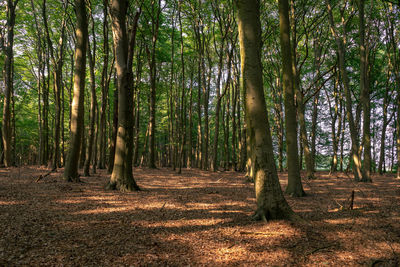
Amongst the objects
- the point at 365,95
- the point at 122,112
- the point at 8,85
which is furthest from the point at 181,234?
the point at 8,85

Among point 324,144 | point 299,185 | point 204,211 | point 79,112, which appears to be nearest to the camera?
point 204,211

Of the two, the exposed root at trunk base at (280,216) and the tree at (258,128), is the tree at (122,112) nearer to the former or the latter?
the tree at (258,128)

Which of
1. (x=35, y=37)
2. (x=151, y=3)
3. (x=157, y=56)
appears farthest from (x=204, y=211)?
(x=35, y=37)

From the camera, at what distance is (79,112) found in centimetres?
891

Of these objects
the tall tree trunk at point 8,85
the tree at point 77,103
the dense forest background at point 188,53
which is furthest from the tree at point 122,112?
the tall tree trunk at point 8,85

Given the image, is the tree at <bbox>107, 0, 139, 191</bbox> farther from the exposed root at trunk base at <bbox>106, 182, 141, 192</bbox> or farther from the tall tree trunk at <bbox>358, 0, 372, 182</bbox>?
the tall tree trunk at <bbox>358, 0, 372, 182</bbox>

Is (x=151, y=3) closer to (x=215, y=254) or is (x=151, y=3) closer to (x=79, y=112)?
(x=79, y=112)

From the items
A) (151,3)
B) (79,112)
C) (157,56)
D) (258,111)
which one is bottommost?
(258,111)

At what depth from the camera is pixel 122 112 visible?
25.0 ft

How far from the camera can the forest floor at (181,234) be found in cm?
297

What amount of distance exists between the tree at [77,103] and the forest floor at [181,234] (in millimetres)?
2676

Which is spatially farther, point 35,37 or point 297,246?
point 35,37

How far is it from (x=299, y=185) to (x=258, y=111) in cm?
431

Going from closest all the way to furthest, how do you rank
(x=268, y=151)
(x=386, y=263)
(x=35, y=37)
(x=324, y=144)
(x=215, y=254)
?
(x=386, y=263), (x=215, y=254), (x=268, y=151), (x=35, y=37), (x=324, y=144)
